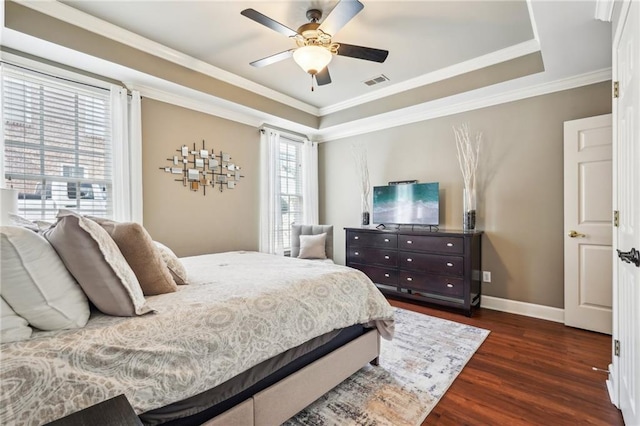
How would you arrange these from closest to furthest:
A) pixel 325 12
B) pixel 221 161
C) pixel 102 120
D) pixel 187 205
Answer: pixel 325 12
pixel 102 120
pixel 187 205
pixel 221 161

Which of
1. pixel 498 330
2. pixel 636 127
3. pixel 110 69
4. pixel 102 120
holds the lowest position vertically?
pixel 498 330

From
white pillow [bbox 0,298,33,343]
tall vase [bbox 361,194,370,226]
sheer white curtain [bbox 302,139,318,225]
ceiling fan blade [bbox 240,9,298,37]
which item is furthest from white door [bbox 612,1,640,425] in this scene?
sheer white curtain [bbox 302,139,318,225]

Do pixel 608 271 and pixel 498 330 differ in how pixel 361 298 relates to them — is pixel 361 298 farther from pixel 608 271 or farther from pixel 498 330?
pixel 608 271

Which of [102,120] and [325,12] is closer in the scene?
[325,12]

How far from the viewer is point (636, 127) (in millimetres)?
1276

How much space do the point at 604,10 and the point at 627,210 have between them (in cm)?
138

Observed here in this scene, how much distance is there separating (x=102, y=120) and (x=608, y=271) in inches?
203

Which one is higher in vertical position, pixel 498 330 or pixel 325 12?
pixel 325 12

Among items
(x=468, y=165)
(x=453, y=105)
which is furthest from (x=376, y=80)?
(x=468, y=165)

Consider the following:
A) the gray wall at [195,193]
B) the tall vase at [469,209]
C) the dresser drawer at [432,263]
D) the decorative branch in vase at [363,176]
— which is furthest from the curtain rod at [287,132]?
the tall vase at [469,209]

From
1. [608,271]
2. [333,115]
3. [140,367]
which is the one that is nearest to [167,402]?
[140,367]

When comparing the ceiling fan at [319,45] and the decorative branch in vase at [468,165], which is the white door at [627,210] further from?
the decorative branch in vase at [468,165]

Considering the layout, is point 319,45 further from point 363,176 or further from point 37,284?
point 363,176

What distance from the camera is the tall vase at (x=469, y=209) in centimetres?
345
